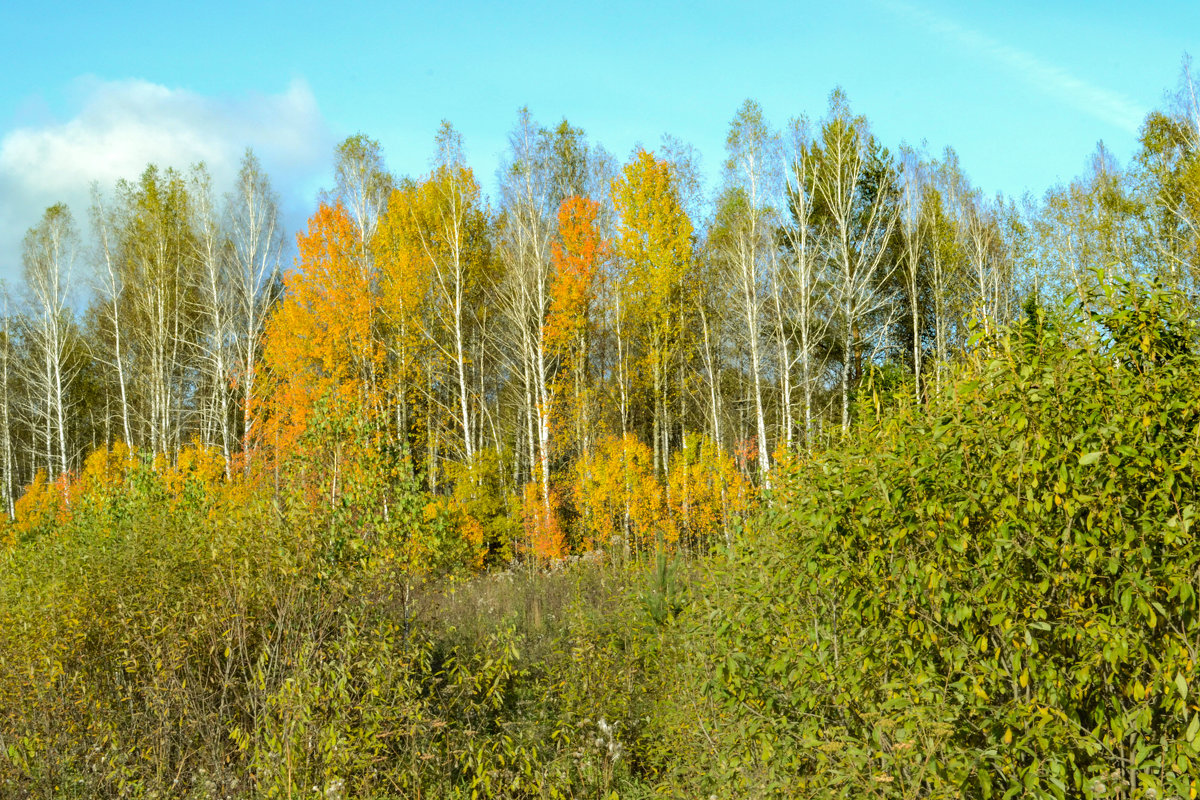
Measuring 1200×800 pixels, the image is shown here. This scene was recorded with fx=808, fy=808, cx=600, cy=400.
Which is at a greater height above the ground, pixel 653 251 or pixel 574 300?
pixel 653 251

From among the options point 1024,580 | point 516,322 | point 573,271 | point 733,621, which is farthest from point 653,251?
point 1024,580

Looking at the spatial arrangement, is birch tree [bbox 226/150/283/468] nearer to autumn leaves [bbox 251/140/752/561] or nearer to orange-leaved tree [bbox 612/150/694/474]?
autumn leaves [bbox 251/140/752/561]

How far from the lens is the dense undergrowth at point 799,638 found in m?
2.70

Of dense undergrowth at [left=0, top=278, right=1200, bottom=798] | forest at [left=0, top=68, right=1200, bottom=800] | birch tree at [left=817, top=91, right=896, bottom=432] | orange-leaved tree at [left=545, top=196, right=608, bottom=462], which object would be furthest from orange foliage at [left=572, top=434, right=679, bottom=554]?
dense undergrowth at [left=0, top=278, right=1200, bottom=798]

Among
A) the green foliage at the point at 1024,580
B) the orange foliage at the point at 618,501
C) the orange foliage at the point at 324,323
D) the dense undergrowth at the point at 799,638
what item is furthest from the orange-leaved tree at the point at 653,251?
the green foliage at the point at 1024,580

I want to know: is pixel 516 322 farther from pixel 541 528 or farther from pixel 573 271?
pixel 541 528

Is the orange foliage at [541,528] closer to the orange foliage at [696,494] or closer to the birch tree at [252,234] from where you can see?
the orange foliage at [696,494]

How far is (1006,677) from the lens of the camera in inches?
110

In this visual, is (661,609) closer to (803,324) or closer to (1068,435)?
(1068,435)

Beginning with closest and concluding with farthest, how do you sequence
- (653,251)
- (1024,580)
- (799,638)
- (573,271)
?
1. (1024,580)
2. (799,638)
3. (573,271)
4. (653,251)

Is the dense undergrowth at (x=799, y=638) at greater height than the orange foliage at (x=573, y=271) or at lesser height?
lesser

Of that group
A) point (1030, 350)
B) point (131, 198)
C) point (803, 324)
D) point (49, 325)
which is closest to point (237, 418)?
point (49, 325)

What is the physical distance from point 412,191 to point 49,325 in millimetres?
12641

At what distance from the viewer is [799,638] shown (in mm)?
3537
